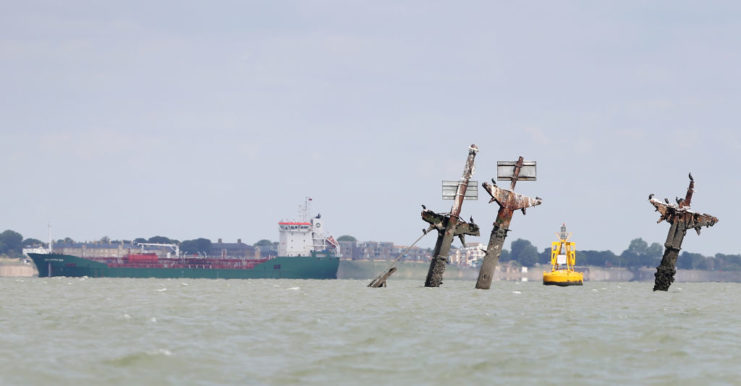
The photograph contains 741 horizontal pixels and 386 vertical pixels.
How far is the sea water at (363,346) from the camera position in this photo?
19.6 meters

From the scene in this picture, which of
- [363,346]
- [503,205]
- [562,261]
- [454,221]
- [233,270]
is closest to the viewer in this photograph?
[363,346]

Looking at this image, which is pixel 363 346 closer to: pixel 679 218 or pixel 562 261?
pixel 679 218

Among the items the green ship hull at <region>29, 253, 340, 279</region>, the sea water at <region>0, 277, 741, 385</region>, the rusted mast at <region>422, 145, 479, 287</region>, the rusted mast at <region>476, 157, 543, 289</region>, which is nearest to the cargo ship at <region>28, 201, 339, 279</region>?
the green ship hull at <region>29, 253, 340, 279</region>

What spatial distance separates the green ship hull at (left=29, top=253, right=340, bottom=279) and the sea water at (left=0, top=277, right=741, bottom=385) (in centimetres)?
12570

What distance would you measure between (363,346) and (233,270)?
144 metres

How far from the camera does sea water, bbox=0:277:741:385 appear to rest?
19641mm

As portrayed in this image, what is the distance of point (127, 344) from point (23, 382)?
21.1ft

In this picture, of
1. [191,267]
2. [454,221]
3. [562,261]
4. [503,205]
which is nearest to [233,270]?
[191,267]

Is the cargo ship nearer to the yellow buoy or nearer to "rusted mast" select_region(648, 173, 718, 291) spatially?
the yellow buoy

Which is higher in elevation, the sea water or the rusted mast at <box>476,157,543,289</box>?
the rusted mast at <box>476,157,543,289</box>

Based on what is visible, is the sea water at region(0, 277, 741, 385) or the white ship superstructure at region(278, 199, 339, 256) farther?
the white ship superstructure at region(278, 199, 339, 256)

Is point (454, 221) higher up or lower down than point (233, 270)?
higher up

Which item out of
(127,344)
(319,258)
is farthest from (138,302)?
(319,258)

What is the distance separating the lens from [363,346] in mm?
24562
